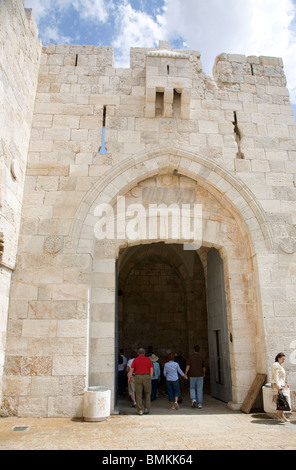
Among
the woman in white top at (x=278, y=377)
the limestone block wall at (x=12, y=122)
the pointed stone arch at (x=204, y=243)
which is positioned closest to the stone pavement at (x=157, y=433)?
the woman in white top at (x=278, y=377)

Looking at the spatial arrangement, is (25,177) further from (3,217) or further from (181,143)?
(181,143)

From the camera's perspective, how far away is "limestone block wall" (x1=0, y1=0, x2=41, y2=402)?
4.98m

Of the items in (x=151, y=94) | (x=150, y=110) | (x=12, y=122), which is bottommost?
(x=12, y=122)

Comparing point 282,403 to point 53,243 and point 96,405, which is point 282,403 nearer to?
point 96,405

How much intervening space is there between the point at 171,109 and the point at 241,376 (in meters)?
4.87

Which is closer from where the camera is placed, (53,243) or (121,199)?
(53,243)

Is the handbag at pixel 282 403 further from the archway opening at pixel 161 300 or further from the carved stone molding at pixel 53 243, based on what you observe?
the archway opening at pixel 161 300

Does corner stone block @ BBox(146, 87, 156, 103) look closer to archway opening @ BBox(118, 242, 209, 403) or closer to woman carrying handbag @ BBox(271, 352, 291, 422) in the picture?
woman carrying handbag @ BBox(271, 352, 291, 422)

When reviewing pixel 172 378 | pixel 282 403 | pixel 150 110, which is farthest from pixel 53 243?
pixel 282 403

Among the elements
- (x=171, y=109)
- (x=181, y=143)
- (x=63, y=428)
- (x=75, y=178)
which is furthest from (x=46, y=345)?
(x=171, y=109)

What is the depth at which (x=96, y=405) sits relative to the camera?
4.67 meters

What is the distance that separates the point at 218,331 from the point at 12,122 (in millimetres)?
5161

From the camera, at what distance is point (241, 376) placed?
5.47 meters

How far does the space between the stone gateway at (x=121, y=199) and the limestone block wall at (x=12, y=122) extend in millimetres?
33
